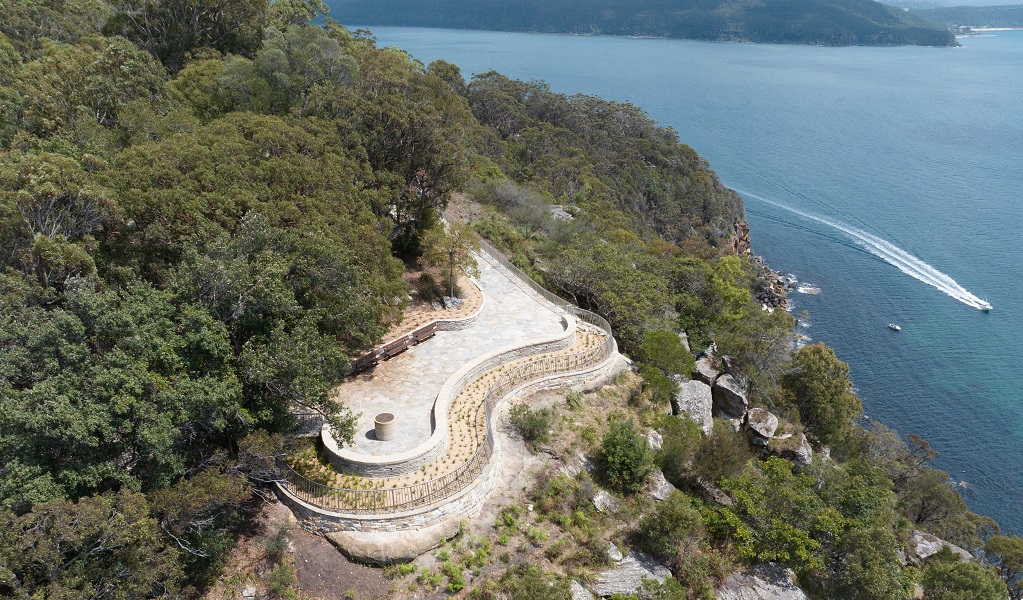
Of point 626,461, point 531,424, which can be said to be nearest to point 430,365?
point 531,424

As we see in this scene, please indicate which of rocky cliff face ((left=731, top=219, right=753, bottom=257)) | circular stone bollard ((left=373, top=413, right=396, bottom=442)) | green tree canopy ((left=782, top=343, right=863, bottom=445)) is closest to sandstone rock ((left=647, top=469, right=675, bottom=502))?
circular stone bollard ((left=373, top=413, right=396, bottom=442))

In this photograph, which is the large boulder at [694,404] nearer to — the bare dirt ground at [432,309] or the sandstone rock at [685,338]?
the sandstone rock at [685,338]

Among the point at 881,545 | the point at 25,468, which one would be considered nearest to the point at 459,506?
the point at 25,468

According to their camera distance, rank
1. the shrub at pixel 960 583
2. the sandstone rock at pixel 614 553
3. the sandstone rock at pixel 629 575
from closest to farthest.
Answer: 1. the sandstone rock at pixel 629 575
2. the sandstone rock at pixel 614 553
3. the shrub at pixel 960 583

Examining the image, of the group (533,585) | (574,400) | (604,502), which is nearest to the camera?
(533,585)

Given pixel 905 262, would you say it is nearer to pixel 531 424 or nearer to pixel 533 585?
pixel 531 424

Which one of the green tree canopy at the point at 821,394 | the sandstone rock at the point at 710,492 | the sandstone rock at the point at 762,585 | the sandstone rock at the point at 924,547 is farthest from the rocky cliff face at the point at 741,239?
the sandstone rock at the point at 762,585
